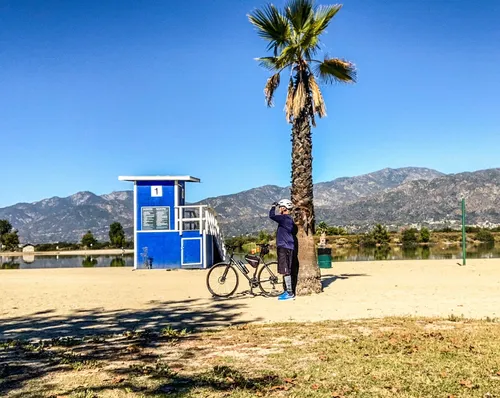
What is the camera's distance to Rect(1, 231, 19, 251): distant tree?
2923 inches

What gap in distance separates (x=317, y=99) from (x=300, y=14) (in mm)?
1975

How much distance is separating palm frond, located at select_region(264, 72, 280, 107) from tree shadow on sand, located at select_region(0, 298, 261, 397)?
5.21 meters

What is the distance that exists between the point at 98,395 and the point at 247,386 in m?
1.24

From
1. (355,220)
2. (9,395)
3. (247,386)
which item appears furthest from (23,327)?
(355,220)

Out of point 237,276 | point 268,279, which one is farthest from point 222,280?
point 268,279

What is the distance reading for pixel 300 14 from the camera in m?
12.7

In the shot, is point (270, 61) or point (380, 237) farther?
point (380, 237)

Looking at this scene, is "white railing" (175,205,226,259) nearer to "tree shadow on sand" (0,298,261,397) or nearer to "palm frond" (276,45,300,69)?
"palm frond" (276,45,300,69)

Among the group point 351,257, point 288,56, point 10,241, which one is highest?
point 288,56

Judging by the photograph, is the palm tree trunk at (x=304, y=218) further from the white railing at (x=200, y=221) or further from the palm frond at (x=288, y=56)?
the white railing at (x=200, y=221)

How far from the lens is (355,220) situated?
19250 cm

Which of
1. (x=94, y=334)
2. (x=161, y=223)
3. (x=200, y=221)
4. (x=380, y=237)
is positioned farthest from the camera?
(x=380, y=237)

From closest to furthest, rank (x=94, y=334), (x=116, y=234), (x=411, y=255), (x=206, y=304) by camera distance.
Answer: (x=94, y=334)
(x=206, y=304)
(x=411, y=255)
(x=116, y=234)

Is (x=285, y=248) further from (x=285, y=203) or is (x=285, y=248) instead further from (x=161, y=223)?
(x=161, y=223)
